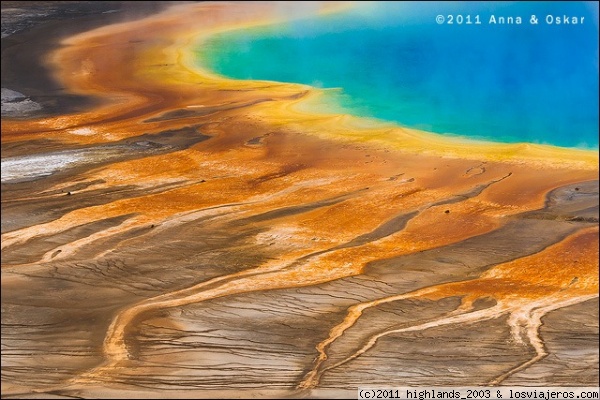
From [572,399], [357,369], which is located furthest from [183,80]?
[572,399]

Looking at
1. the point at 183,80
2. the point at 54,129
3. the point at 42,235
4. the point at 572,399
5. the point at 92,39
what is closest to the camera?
the point at 572,399

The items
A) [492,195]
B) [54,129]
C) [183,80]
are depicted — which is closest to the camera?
[492,195]

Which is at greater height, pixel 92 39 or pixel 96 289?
pixel 92 39

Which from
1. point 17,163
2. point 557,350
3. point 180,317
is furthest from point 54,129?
point 557,350

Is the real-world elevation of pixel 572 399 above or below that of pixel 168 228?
below

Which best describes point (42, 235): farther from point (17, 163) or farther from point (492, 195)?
point (492, 195)

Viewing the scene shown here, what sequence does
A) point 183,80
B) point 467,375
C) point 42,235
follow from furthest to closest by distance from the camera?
1. point 183,80
2. point 42,235
3. point 467,375

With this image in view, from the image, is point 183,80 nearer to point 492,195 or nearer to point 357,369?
point 492,195

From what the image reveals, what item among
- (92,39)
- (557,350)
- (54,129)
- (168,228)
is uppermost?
(92,39)

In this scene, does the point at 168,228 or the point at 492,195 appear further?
the point at 492,195
